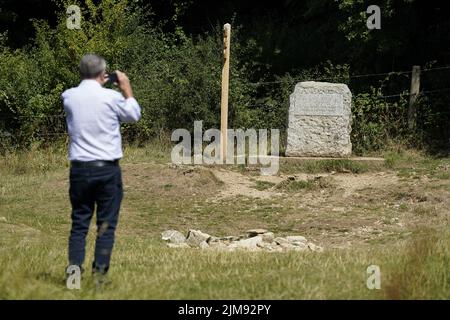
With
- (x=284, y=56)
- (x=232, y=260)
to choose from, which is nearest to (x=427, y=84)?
(x=284, y=56)

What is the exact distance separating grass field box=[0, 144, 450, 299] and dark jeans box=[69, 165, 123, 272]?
8.7 inches

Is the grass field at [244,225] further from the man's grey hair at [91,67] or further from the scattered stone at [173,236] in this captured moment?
the man's grey hair at [91,67]

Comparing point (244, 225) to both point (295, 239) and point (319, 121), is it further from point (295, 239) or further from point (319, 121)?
Answer: point (319, 121)

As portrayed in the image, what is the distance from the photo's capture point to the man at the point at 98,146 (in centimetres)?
521

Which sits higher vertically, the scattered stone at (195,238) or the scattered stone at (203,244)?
the scattered stone at (203,244)

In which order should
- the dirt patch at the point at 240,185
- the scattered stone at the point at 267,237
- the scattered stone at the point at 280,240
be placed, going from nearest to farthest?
the scattered stone at the point at 280,240, the scattered stone at the point at 267,237, the dirt patch at the point at 240,185

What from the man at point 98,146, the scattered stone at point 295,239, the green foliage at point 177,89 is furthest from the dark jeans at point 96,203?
the green foliage at point 177,89

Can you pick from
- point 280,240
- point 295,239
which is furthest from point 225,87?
point 280,240

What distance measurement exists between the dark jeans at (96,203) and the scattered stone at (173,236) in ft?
14.6

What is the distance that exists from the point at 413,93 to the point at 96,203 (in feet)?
41.2

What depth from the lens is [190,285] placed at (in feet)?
18.1

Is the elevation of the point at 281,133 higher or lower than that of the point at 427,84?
lower
